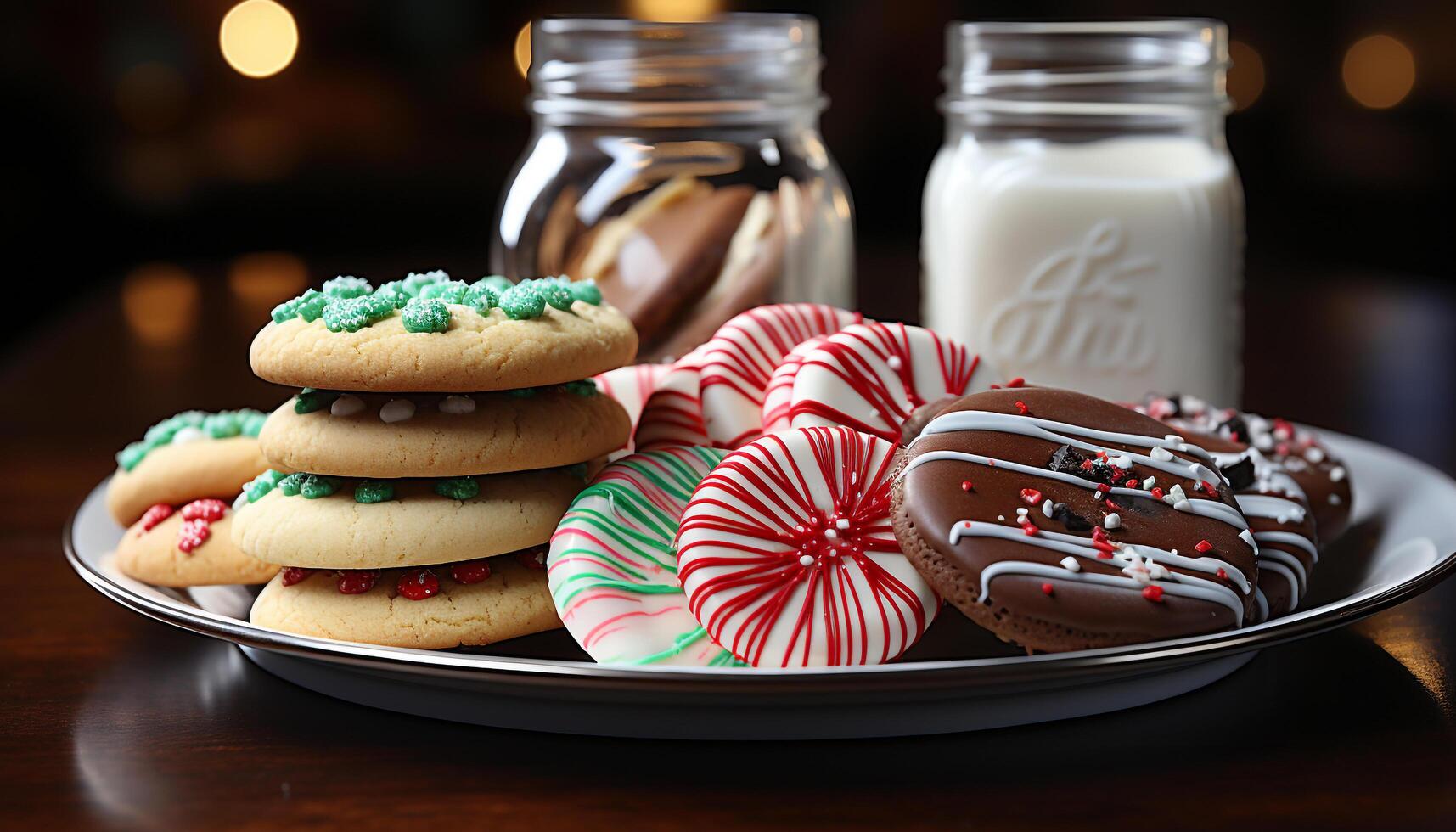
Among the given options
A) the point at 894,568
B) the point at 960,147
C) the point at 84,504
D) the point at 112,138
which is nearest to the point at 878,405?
the point at 894,568

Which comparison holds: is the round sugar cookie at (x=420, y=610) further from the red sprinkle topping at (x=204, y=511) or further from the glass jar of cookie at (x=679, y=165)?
the glass jar of cookie at (x=679, y=165)

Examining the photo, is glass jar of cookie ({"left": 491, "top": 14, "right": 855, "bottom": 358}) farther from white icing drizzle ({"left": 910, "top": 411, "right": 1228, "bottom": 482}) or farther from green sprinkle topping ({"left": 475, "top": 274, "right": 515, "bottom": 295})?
white icing drizzle ({"left": 910, "top": 411, "right": 1228, "bottom": 482})

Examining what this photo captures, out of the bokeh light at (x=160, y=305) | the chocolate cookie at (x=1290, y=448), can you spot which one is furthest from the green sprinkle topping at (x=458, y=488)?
the bokeh light at (x=160, y=305)

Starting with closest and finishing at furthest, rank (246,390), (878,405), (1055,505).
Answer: (1055,505)
(878,405)
(246,390)

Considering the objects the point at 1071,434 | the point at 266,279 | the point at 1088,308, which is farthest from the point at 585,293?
the point at 266,279

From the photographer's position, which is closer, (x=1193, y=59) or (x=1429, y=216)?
(x=1193, y=59)

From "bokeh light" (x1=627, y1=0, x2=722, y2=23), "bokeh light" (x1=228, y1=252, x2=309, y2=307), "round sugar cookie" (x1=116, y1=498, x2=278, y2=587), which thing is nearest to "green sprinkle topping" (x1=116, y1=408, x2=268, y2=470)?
"round sugar cookie" (x1=116, y1=498, x2=278, y2=587)

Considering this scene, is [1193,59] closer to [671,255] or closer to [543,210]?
[671,255]
